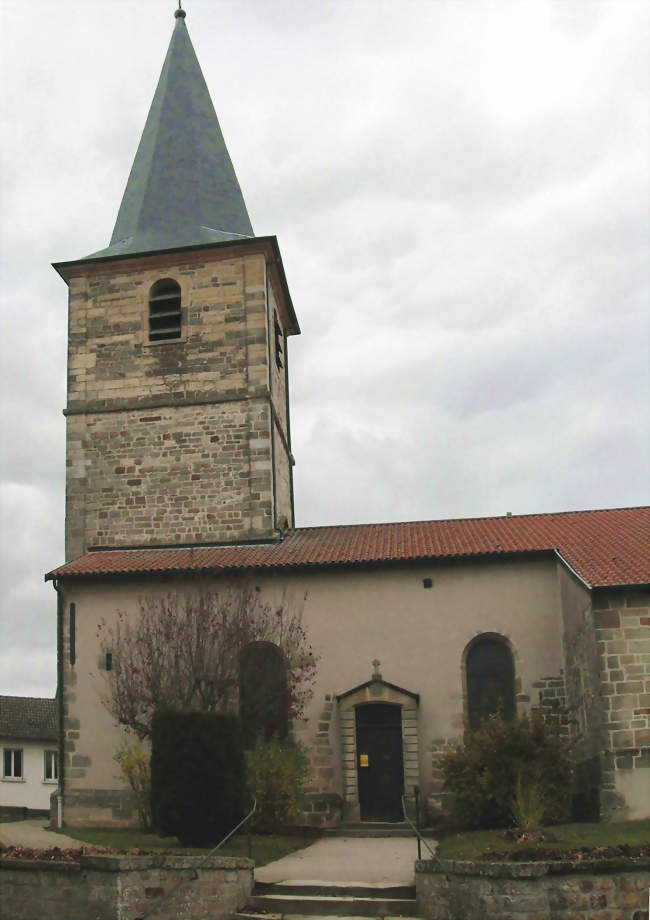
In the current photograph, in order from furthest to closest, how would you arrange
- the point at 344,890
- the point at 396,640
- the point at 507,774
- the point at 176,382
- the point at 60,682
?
the point at 176,382 < the point at 60,682 < the point at 396,640 < the point at 507,774 < the point at 344,890

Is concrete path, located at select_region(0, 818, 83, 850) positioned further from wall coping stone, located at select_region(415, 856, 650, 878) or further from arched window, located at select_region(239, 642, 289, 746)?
wall coping stone, located at select_region(415, 856, 650, 878)

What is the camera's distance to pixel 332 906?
12367mm

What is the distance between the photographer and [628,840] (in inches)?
523

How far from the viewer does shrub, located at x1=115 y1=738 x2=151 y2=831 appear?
65.1 ft

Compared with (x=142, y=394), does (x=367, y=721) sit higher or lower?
lower

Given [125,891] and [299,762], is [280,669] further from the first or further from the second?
[125,891]

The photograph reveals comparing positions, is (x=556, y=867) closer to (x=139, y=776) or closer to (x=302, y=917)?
(x=302, y=917)

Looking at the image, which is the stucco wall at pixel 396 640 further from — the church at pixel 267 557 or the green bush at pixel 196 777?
the green bush at pixel 196 777

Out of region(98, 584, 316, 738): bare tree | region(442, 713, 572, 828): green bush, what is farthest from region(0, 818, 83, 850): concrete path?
region(442, 713, 572, 828): green bush

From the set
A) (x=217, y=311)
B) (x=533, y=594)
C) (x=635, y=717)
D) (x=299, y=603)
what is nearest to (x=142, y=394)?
(x=217, y=311)

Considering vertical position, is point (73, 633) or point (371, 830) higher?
point (73, 633)

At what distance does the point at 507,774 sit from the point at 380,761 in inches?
164

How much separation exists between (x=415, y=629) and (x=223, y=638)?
4106mm

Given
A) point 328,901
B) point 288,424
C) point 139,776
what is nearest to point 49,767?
point 288,424
